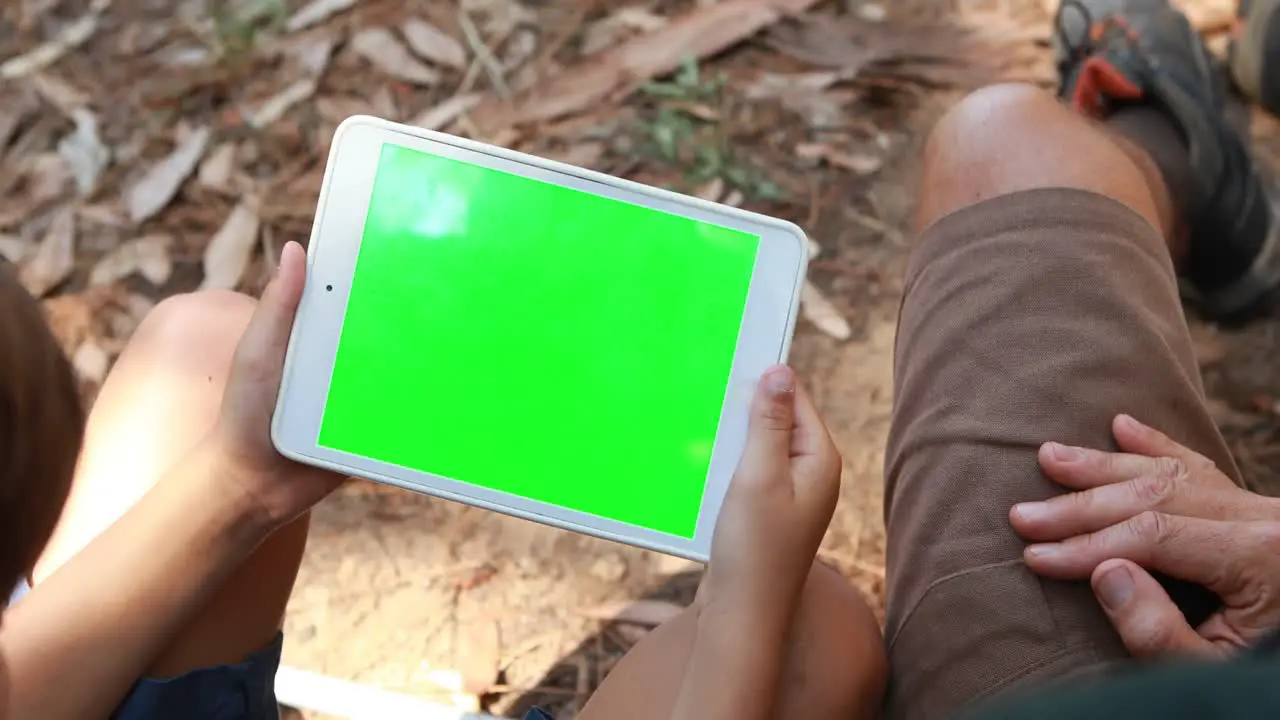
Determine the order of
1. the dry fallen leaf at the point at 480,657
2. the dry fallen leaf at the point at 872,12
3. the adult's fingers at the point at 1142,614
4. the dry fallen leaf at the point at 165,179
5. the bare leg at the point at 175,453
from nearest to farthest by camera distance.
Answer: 1. the adult's fingers at the point at 1142,614
2. the bare leg at the point at 175,453
3. the dry fallen leaf at the point at 480,657
4. the dry fallen leaf at the point at 165,179
5. the dry fallen leaf at the point at 872,12

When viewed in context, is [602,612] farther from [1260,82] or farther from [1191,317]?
[1260,82]

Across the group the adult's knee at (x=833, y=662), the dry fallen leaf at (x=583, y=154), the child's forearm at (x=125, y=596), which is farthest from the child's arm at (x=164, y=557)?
the dry fallen leaf at (x=583, y=154)

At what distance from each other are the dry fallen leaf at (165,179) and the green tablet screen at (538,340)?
0.73 m

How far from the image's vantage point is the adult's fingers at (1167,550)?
2.16 ft

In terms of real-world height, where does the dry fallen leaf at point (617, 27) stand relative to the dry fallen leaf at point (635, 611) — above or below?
above

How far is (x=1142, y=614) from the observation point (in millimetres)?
641

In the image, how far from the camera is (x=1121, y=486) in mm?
690

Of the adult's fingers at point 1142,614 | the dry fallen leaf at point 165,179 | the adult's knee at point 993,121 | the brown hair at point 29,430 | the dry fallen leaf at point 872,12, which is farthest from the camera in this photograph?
the dry fallen leaf at point 872,12

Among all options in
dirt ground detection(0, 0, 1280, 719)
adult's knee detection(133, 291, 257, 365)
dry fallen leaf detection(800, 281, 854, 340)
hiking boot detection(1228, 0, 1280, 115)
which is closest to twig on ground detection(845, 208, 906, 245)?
dirt ground detection(0, 0, 1280, 719)

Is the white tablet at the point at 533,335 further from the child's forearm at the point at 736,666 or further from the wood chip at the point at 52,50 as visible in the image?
the wood chip at the point at 52,50

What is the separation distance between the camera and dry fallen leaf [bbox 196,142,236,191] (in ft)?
4.21

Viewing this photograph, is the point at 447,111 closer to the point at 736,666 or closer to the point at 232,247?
the point at 232,247

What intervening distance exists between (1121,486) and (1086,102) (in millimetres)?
657

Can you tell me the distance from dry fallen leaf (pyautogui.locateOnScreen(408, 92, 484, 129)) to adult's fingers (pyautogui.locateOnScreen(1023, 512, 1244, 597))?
95cm
